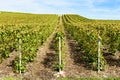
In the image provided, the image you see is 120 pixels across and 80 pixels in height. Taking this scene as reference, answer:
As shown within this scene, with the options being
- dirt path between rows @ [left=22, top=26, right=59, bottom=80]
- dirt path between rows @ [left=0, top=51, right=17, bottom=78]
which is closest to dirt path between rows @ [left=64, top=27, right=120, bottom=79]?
dirt path between rows @ [left=22, top=26, right=59, bottom=80]

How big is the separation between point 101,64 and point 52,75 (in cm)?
262

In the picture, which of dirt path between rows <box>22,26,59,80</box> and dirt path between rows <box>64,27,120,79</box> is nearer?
dirt path between rows <box>22,26,59,80</box>

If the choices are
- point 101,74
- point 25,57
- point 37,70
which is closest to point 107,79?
point 101,74

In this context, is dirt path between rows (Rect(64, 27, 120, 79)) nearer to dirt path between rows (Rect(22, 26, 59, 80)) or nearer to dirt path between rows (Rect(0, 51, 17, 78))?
dirt path between rows (Rect(22, 26, 59, 80))

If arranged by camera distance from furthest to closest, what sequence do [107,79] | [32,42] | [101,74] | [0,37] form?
[0,37], [32,42], [101,74], [107,79]

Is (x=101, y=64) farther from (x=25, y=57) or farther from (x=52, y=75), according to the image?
(x=25, y=57)

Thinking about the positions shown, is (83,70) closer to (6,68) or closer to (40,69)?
(40,69)

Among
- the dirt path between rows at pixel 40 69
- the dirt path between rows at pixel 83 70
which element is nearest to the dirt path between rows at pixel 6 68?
the dirt path between rows at pixel 40 69

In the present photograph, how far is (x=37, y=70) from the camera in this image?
50.0 ft

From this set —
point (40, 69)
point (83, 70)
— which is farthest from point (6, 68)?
point (83, 70)

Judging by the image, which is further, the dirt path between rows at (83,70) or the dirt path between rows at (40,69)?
the dirt path between rows at (83,70)

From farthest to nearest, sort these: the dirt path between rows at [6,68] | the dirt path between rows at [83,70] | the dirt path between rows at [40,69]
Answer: the dirt path between rows at [6,68] → the dirt path between rows at [83,70] → the dirt path between rows at [40,69]

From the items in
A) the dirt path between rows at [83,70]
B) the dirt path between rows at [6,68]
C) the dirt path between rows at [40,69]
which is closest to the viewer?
the dirt path between rows at [40,69]

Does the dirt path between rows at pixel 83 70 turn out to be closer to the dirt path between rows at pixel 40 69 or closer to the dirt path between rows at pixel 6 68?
the dirt path between rows at pixel 40 69
